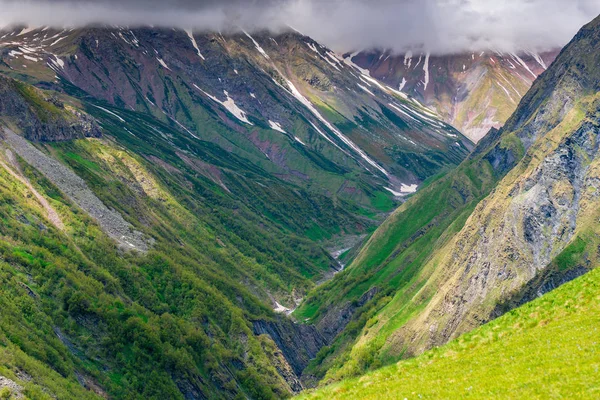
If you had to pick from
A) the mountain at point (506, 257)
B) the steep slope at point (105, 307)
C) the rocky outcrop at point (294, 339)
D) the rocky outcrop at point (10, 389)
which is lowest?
the rocky outcrop at point (294, 339)

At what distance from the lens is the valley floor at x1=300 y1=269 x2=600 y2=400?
31.1m

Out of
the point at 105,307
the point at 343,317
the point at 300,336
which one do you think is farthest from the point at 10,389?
the point at 343,317

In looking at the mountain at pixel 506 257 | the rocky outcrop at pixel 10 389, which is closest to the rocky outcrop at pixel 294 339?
the mountain at pixel 506 257

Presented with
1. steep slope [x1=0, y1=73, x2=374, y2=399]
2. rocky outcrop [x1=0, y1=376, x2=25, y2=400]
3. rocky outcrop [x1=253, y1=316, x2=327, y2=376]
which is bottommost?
rocky outcrop [x1=253, y1=316, x2=327, y2=376]

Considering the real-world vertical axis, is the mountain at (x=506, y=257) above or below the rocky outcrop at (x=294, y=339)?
above

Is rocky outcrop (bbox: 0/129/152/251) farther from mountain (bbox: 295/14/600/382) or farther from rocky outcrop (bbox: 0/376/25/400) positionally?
rocky outcrop (bbox: 0/376/25/400)

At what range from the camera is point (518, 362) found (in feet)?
115

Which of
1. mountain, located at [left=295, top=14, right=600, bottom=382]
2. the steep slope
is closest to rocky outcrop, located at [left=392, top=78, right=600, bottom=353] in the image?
mountain, located at [left=295, top=14, right=600, bottom=382]

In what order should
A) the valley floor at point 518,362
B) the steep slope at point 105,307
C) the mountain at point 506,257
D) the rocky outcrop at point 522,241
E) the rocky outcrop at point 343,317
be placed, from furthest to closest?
the rocky outcrop at point 343,317, the rocky outcrop at point 522,241, the mountain at point 506,257, the steep slope at point 105,307, the valley floor at point 518,362

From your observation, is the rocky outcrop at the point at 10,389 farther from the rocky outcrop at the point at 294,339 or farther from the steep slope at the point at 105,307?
the rocky outcrop at the point at 294,339

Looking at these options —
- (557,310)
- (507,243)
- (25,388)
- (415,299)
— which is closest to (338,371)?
(415,299)

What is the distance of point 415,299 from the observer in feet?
493

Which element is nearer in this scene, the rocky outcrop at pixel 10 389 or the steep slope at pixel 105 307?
the rocky outcrop at pixel 10 389

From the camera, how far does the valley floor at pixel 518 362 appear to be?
102ft
